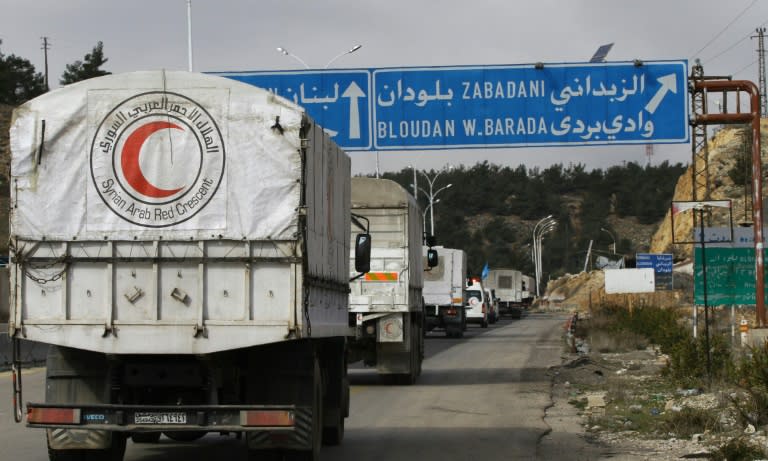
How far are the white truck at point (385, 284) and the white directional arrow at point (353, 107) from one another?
218cm

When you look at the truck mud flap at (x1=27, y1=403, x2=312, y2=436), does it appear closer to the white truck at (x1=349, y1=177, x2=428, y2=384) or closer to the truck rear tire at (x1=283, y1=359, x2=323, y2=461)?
the truck rear tire at (x1=283, y1=359, x2=323, y2=461)

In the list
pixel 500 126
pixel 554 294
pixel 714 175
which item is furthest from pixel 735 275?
pixel 554 294

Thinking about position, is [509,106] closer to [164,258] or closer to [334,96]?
[334,96]

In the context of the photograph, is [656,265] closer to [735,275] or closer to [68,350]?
[735,275]

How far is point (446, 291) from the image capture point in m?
41.6

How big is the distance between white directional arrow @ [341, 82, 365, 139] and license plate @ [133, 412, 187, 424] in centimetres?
1414

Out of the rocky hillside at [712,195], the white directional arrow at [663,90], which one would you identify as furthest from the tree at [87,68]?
the white directional arrow at [663,90]

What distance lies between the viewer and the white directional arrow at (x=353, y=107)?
74.1 feet

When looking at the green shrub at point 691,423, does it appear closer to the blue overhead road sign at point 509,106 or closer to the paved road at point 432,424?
the paved road at point 432,424

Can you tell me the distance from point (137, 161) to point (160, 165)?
0.18m

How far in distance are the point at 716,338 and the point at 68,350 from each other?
44.8 ft

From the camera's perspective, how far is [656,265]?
46.4 m

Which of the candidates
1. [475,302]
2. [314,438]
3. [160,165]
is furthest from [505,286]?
[160,165]

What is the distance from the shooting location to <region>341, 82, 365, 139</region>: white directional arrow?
74.1 feet
